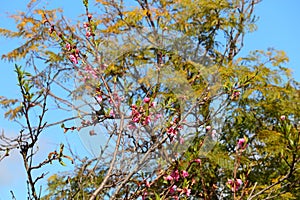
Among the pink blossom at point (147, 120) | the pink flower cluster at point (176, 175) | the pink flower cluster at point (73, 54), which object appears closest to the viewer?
the pink flower cluster at point (176, 175)

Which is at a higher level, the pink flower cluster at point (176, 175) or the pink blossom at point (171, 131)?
the pink blossom at point (171, 131)

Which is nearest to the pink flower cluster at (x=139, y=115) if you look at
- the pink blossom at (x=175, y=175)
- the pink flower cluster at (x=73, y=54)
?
the pink blossom at (x=175, y=175)

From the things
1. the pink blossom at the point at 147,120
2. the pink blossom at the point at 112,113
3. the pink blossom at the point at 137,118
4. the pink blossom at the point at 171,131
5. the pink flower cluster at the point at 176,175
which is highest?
the pink blossom at the point at 112,113

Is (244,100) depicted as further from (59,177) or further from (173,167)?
(173,167)

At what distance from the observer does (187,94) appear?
237cm

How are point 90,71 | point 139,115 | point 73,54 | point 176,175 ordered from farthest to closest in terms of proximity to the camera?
point 90,71 < point 73,54 < point 139,115 < point 176,175

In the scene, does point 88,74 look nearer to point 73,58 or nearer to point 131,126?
point 73,58

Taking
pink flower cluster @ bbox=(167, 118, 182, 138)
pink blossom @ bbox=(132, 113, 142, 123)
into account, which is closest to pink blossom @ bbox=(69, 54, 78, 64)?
pink blossom @ bbox=(132, 113, 142, 123)

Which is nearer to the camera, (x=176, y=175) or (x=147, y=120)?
(x=176, y=175)

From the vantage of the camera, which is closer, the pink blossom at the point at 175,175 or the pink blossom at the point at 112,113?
the pink blossom at the point at 175,175

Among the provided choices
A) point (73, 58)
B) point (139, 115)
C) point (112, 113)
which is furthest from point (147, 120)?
point (73, 58)

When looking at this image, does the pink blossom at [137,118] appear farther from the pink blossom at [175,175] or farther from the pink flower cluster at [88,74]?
the pink flower cluster at [88,74]

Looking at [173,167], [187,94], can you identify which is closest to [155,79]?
[187,94]

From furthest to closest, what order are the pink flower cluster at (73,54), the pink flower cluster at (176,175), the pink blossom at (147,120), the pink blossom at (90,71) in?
the pink blossom at (90,71) < the pink flower cluster at (73,54) < the pink blossom at (147,120) < the pink flower cluster at (176,175)
